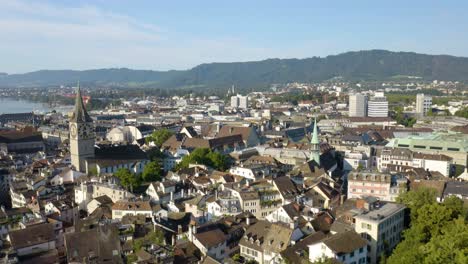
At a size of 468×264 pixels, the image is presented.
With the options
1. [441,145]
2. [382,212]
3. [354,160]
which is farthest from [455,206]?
[441,145]

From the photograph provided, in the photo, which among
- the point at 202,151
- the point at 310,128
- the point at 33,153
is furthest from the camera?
the point at 310,128

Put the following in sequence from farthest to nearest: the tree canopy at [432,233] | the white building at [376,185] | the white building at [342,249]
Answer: the white building at [376,185], the white building at [342,249], the tree canopy at [432,233]

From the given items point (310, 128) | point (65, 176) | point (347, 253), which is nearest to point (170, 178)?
point (65, 176)

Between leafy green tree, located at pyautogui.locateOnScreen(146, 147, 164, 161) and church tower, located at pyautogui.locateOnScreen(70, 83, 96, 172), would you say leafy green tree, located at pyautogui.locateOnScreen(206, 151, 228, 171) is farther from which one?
church tower, located at pyautogui.locateOnScreen(70, 83, 96, 172)

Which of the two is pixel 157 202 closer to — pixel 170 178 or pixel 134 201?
pixel 134 201

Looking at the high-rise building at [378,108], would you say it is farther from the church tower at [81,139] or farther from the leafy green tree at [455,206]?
the leafy green tree at [455,206]

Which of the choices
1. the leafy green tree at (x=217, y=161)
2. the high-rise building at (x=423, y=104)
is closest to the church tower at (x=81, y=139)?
the leafy green tree at (x=217, y=161)

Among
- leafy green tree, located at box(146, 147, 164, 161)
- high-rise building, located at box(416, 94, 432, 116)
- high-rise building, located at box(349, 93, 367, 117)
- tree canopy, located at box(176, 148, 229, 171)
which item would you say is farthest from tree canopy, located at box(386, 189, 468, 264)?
high-rise building, located at box(416, 94, 432, 116)
